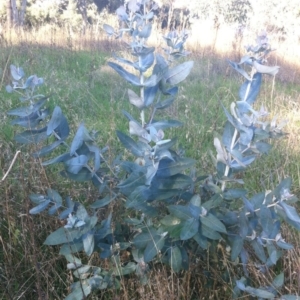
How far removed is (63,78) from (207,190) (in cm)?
314

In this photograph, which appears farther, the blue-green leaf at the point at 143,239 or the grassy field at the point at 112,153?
the grassy field at the point at 112,153

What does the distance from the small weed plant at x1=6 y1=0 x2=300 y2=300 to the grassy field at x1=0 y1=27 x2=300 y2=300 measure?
0.33 feet

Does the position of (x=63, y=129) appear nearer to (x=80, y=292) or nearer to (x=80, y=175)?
(x=80, y=175)

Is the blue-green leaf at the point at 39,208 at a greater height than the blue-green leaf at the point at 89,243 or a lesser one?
greater

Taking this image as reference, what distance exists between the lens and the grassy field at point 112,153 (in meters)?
1.51

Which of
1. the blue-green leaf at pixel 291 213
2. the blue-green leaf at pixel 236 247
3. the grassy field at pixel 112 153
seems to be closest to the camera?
the blue-green leaf at pixel 291 213

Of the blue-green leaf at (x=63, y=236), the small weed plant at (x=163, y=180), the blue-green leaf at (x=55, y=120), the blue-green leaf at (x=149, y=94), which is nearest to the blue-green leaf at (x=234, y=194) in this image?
the small weed plant at (x=163, y=180)

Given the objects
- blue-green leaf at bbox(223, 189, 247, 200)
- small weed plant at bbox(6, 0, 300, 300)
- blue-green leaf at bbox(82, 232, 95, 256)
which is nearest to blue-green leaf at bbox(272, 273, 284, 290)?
small weed plant at bbox(6, 0, 300, 300)

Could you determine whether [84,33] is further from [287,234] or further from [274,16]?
[274,16]

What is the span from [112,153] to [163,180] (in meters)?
0.84

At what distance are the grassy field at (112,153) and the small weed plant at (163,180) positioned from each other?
102mm

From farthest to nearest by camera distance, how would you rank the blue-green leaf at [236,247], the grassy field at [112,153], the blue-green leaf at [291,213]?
the grassy field at [112,153] → the blue-green leaf at [236,247] → the blue-green leaf at [291,213]

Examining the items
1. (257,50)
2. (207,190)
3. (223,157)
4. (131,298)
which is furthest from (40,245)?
(257,50)

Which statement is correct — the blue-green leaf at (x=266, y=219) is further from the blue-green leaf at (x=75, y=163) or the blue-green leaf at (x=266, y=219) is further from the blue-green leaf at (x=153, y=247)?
the blue-green leaf at (x=75, y=163)
